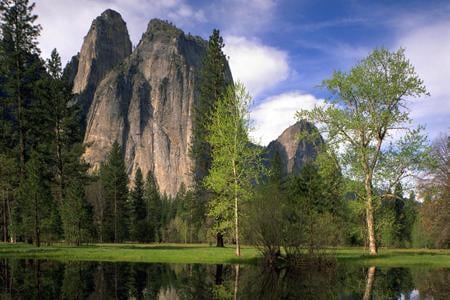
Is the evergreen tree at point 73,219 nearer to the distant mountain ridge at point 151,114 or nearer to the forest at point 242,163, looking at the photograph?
the forest at point 242,163

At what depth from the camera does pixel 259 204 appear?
2212 cm

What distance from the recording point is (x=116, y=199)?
72.7 metres

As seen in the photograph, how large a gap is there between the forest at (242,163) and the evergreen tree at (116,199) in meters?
21.3

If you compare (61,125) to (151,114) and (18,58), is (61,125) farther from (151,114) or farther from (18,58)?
(151,114)

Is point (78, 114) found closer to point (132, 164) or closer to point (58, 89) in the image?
point (58, 89)

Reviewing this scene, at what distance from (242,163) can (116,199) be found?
4709 centimetres

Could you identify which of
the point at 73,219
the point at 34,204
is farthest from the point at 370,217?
the point at 34,204

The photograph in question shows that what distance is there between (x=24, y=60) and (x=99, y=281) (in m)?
33.7

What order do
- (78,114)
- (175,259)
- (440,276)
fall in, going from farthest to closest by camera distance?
(78,114)
(175,259)
(440,276)

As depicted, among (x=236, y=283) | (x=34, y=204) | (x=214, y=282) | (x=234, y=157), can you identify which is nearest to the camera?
(x=236, y=283)

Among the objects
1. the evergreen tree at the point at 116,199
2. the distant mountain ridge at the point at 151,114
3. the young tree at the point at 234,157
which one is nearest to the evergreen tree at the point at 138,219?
the evergreen tree at the point at 116,199

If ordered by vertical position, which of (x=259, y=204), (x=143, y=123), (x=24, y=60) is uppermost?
(x=143, y=123)

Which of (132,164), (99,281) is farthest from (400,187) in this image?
(132,164)

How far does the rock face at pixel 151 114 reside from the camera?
587 feet
